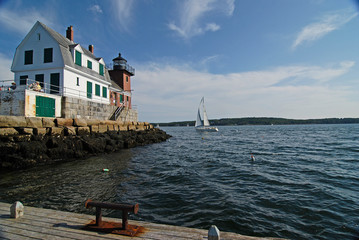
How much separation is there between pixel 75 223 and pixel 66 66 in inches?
809

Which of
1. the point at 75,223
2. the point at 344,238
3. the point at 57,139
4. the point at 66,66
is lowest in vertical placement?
the point at 344,238

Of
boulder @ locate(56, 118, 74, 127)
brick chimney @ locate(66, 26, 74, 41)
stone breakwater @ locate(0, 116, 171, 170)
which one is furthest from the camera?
brick chimney @ locate(66, 26, 74, 41)

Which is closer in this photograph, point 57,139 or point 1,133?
point 1,133

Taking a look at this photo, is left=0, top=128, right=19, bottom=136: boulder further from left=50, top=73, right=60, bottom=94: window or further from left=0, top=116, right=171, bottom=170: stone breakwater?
left=50, top=73, right=60, bottom=94: window

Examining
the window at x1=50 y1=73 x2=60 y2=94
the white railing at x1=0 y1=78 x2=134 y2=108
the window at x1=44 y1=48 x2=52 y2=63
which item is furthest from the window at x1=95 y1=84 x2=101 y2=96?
the window at x1=44 y1=48 x2=52 y2=63

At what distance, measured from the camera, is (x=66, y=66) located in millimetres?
20094

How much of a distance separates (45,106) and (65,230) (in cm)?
1653

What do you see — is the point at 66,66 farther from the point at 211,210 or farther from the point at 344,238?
the point at 344,238

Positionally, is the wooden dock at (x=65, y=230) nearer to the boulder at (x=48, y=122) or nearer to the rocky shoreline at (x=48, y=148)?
the rocky shoreline at (x=48, y=148)

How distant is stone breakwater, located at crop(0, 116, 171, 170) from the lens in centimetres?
1082

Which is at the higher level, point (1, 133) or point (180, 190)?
point (1, 133)

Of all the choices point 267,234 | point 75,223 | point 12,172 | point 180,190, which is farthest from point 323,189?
point 12,172

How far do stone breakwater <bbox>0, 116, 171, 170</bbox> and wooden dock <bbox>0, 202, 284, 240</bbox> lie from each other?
843 cm

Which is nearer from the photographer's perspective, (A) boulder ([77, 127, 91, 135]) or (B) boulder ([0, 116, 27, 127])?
(B) boulder ([0, 116, 27, 127])
